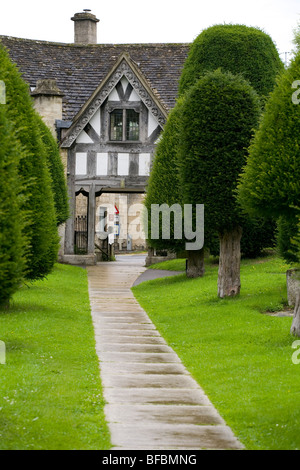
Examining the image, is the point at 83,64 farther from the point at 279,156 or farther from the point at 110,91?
the point at 279,156

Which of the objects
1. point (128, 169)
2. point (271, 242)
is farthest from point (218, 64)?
point (128, 169)

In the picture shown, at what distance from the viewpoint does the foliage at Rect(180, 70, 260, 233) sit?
2067 cm

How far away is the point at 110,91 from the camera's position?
35.9 meters

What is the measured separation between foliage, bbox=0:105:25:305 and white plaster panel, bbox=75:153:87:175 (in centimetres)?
2564

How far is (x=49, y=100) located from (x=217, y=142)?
1705cm

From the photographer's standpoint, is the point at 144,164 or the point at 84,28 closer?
the point at 144,164

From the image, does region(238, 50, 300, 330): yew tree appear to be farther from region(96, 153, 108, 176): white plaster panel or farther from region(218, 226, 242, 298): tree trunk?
region(96, 153, 108, 176): white plaster panel

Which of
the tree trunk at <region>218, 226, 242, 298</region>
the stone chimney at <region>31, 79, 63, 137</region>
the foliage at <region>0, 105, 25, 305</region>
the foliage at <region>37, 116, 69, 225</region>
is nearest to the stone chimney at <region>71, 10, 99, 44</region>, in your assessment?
the stone chimney at <region>31, 79, 63, 137</region>

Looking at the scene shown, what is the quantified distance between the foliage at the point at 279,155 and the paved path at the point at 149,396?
12.0 ft

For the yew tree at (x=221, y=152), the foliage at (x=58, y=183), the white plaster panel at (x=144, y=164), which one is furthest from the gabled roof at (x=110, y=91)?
the yew tree at (x=221, y=152)

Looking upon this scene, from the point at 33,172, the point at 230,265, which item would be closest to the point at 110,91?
the point at 230,265

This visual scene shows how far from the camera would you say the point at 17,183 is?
10398 millimetres
